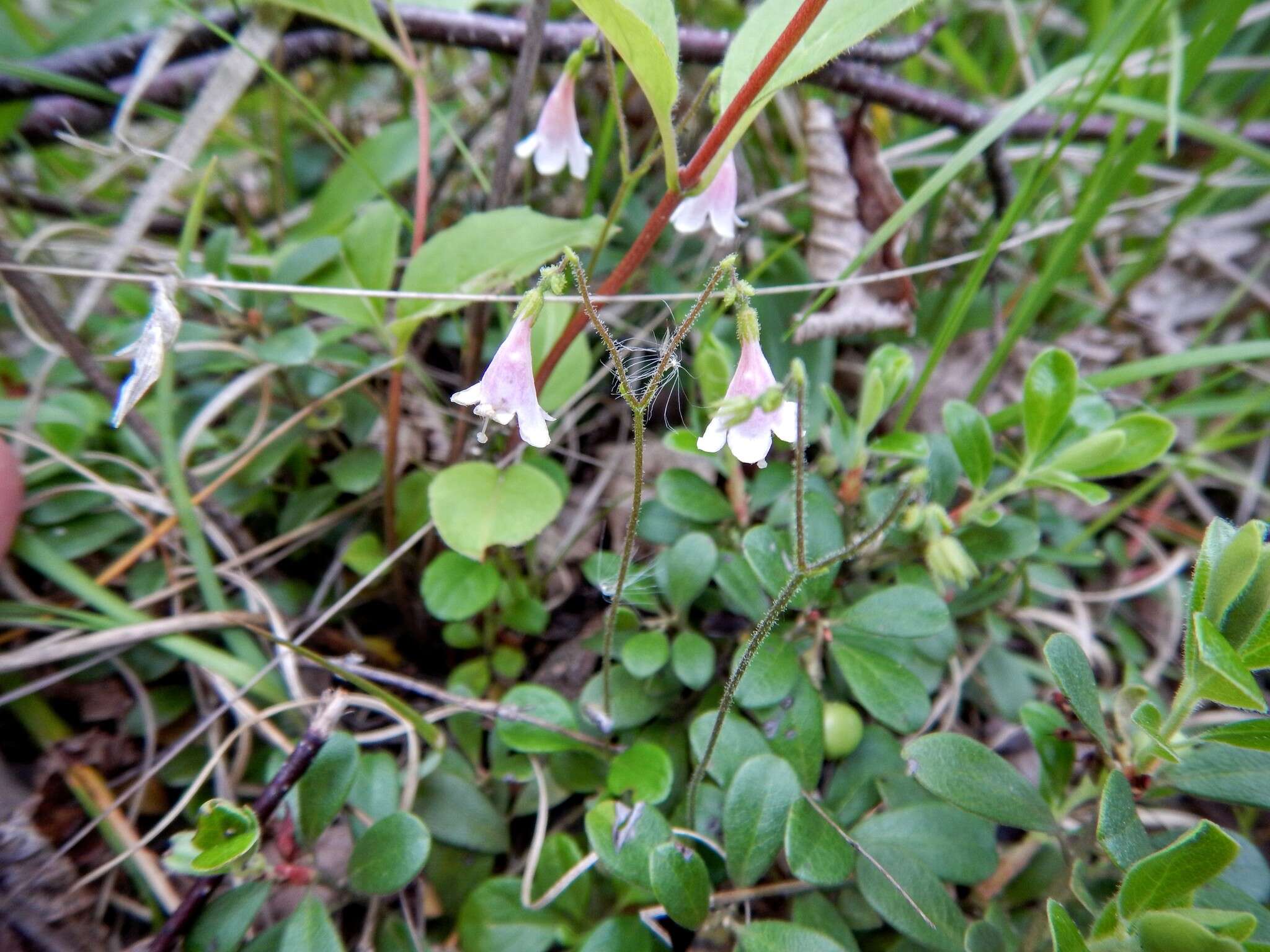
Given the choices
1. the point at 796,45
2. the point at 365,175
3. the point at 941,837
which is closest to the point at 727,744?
the point at 941,837

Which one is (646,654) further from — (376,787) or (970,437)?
(970,437)

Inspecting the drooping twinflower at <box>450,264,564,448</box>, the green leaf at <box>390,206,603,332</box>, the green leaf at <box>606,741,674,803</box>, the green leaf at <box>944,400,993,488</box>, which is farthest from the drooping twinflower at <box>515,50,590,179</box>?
the green leaf at <box>606,741,674,803</box>

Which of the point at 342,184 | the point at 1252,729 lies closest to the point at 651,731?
the point at 1252,729

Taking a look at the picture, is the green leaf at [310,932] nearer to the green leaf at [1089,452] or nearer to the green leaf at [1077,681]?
the green leaf at [1077,681]

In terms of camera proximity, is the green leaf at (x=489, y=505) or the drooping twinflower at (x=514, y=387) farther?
the green leaf at (x=489, y=505)

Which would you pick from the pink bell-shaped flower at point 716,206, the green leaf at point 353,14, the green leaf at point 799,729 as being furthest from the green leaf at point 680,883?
the green leaf at point 353,14

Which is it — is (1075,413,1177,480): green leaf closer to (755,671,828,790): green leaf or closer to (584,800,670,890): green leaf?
(755,671,828,790): green leaf
